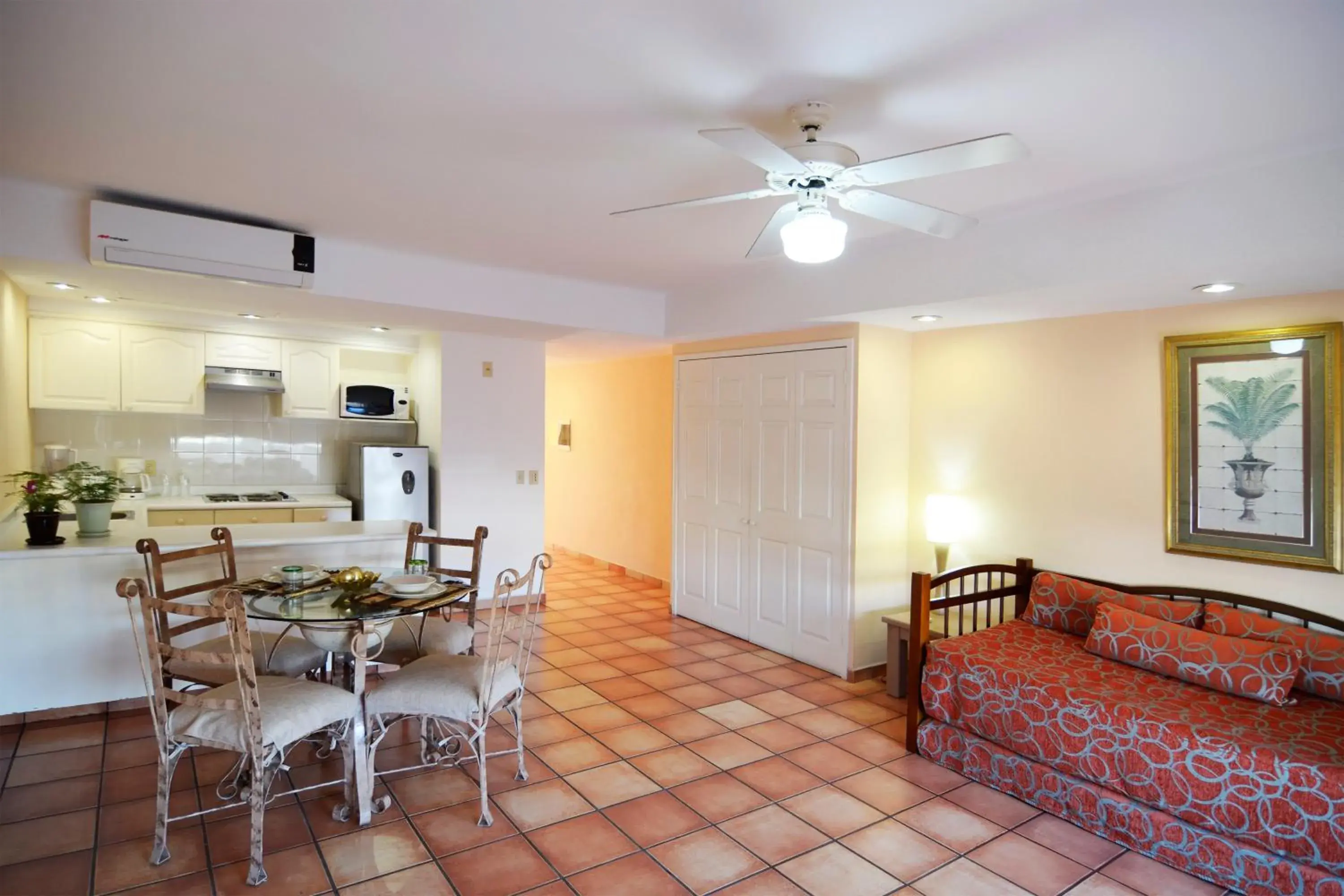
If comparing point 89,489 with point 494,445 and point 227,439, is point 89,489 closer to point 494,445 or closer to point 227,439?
point 227,439

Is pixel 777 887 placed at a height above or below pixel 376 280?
below

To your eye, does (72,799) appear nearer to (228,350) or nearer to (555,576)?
(228,350)

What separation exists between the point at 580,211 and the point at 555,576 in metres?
4.45

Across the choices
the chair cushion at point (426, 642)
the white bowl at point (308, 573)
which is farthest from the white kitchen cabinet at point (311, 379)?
the chair cushion at point (426, 642)

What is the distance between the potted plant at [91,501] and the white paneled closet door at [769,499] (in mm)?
3516

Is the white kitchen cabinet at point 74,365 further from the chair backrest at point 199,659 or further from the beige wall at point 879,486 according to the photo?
the beige wall at point 879,486

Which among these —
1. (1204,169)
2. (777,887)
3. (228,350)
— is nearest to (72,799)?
(777,887)

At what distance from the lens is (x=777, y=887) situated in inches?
92.8

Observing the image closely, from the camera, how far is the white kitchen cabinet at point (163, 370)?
499cm

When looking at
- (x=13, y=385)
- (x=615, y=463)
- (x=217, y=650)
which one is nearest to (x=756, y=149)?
(x=217, y=650)

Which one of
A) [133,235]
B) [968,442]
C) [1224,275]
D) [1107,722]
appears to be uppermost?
[133,235]

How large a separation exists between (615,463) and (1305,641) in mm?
5416

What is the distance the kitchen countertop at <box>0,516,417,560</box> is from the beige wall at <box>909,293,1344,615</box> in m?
3.28

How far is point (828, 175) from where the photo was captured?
2137mm
